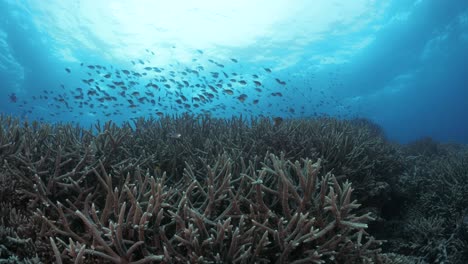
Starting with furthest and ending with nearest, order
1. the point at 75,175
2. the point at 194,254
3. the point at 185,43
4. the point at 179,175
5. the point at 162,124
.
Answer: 1. the point at 185,43
2. the point at 162,124
3. the point at 179,175
4. the point at 75,175
5. the point at 194,254

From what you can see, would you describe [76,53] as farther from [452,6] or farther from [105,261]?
[452,6]

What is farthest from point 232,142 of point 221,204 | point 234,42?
point 234,42

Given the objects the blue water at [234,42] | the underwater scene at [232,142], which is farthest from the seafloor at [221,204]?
the blue water at [234,42]

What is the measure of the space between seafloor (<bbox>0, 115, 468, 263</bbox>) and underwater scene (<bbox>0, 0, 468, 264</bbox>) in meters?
0.02

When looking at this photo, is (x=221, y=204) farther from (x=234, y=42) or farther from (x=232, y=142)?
(x=234, y=42)

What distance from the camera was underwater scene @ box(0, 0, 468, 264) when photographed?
2389mm

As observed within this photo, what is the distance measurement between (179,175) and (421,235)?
398 cm

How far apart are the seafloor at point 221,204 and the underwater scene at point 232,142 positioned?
0.07 feet

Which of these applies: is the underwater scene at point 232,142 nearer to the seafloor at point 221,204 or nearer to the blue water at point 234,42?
the seafloor at point 221,204

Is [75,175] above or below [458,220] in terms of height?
above

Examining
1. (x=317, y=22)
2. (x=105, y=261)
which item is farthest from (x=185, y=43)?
(x=105, y=261)

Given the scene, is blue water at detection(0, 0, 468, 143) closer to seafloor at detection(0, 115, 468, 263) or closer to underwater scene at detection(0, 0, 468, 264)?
underwater scene at detection(0, 0, 468, 264)

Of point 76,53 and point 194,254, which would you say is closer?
point 194,254

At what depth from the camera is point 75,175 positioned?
326cm
